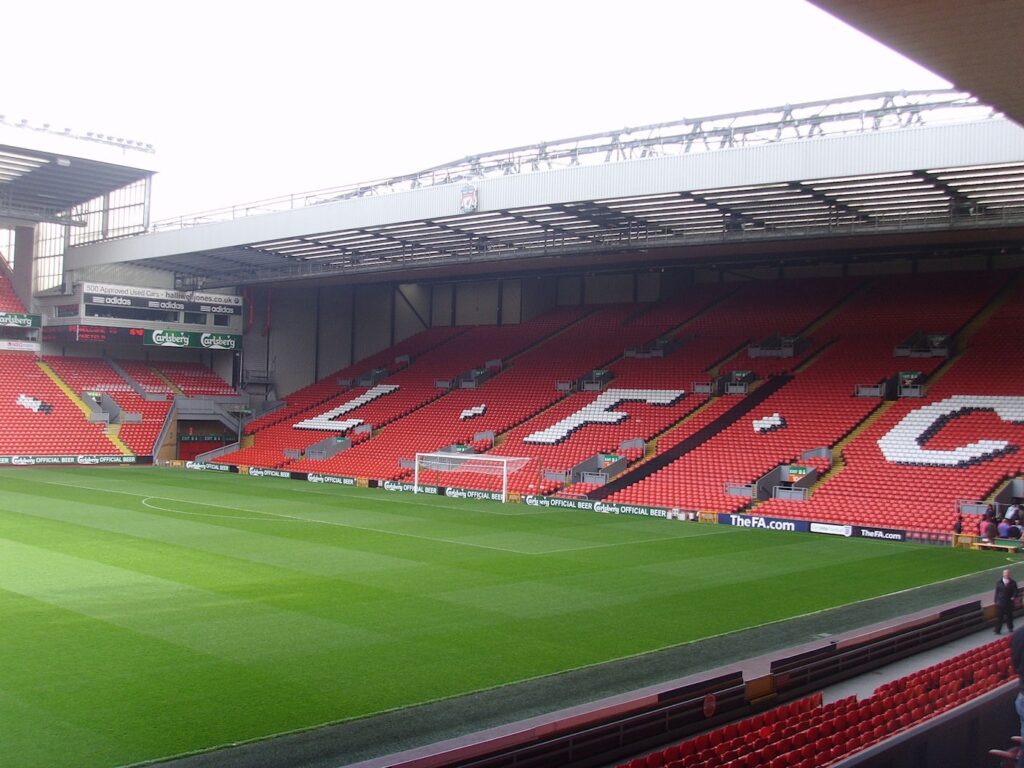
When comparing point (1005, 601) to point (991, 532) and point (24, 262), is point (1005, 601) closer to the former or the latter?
point (991, 532)

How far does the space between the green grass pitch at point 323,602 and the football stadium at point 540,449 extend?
0.31ft

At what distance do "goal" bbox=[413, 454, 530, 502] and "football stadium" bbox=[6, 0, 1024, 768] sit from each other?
0.52 feet

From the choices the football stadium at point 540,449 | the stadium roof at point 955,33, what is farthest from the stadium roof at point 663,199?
the stadium roof at point 955,33

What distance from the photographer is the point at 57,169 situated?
4000 cm

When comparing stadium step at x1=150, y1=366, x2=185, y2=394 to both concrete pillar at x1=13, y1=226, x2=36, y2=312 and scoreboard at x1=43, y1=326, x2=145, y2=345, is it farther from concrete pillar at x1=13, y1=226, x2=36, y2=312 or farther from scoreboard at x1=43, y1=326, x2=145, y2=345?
concrete pillar at x1=13, y1=226, x2=36, y2=312

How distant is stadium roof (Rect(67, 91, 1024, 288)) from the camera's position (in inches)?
955

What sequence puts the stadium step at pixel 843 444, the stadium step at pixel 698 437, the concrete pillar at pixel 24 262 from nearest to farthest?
the stadium step at pixel 843 444 < the stadium step at pixel 698 437 < the concrete pillar at pixel 24 262

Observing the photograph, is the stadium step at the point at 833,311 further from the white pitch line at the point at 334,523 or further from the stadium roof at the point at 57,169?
the stadium roof at the point at 57,169

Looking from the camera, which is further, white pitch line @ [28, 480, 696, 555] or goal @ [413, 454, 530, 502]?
goal @ [413, 454, 530, 502]

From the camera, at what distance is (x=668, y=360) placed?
133 ft

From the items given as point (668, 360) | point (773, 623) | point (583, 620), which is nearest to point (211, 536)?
point (583, 620)

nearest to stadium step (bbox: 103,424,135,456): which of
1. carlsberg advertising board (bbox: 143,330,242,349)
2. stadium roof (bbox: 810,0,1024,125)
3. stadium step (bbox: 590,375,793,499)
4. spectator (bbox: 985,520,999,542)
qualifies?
carlsberg advertising board (bbox: 143,330,242,349)

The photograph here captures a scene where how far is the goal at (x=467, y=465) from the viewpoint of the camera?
3461 cm

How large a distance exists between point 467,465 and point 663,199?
12.4 m
